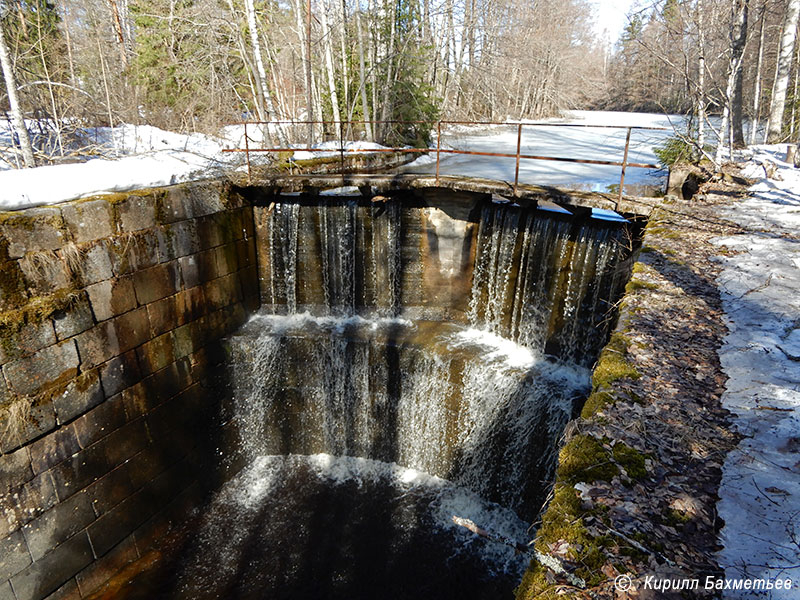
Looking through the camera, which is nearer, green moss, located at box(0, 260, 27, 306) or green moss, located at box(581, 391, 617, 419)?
green moss, located at box(581, 391, 617, 419)

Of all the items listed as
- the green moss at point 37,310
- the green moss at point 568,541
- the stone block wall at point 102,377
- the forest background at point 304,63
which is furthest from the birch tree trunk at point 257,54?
the green moss at point 568,541

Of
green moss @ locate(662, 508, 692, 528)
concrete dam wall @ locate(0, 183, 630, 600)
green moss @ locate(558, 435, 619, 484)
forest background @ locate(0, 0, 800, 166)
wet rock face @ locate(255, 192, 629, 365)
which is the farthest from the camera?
forest background @ locate(0, 0, 800, 166)

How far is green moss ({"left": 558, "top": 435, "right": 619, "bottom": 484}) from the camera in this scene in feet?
8.71

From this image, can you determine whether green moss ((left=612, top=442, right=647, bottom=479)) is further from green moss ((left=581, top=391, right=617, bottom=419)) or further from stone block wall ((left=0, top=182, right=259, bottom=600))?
stone block wall ((left=0, top=182, right=259, bottom=600))

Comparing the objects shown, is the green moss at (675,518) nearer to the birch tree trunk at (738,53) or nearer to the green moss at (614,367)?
the green moss at (614,367)

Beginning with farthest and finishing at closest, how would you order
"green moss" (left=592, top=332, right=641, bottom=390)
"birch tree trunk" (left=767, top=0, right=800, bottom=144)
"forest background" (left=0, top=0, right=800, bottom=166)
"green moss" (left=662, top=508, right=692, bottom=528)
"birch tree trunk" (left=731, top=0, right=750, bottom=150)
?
"birch tree trunk" (left=767, top=0, right=800, bottom=144) → "forest background" (left=0, top=0, right=800, bottom=166) → "birch tree trunk" (left=731, top=0, right=750, bottom=150) → "green moss" (left=592, top=332, right=641, bottom=390) → "green moss" (left=662, top=508, right=692, bottom=528)

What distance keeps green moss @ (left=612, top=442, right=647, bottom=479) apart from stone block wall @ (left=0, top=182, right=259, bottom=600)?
612cm

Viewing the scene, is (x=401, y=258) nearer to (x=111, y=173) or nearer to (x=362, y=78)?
(x=111, y=173)

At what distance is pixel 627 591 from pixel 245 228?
323 inches

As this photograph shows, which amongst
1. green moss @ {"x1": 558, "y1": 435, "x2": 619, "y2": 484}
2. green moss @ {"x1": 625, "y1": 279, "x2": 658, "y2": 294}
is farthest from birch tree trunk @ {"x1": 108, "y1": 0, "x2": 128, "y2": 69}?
green moss @ {"x1": 558, "y1": 435, "x2": 619, "y2": 484}

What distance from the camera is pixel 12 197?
18.2 ft

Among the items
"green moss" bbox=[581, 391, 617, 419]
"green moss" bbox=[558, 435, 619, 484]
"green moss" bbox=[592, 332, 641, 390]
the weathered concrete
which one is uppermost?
the weathered concrete

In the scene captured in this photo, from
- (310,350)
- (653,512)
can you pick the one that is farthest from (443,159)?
(653,512)

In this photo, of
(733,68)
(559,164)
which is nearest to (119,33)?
(559,164)
